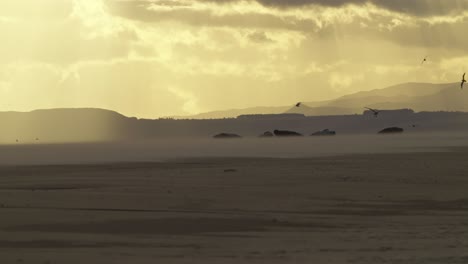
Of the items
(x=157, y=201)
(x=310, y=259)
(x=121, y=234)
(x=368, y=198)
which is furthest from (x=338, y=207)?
(x=310, y=259)

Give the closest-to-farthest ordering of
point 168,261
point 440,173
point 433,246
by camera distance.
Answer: point 168,261, point 433,246, point 440,173

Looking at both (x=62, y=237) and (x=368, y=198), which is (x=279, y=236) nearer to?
(x=62, y=237)

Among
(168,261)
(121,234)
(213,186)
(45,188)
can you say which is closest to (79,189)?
(45,188)

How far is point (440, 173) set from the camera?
129 feet

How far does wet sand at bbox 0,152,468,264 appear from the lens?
18.4m

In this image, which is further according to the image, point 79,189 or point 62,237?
point 79,189

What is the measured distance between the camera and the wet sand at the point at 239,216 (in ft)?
60.2

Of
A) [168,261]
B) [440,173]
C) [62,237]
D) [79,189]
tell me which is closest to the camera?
[168,261]

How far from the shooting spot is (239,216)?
24.7m

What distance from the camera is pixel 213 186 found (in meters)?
34.6

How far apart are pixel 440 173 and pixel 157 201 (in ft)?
48.2

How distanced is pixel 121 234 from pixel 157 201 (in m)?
7.58

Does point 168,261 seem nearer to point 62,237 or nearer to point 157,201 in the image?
point 62,237

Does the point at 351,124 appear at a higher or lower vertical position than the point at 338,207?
higher
